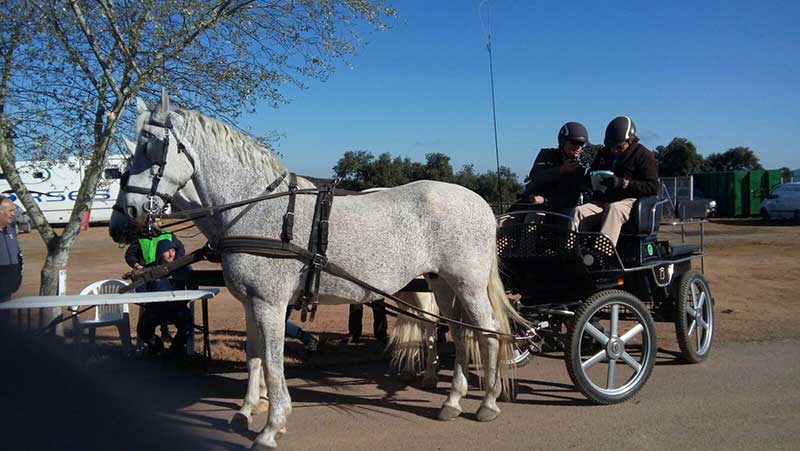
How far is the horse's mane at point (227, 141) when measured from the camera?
380cm

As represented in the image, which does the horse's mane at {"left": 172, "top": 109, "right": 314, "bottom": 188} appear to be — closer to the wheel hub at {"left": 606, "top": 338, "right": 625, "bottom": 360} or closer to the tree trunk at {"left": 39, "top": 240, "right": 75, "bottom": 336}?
the wheel hub at {"left": 606, "top": 338, "right": 625, "bottom": 360}

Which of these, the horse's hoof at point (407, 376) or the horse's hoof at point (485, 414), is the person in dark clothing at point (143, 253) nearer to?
the horse's hoof at point (407, 376)

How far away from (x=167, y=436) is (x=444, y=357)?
3455 mm

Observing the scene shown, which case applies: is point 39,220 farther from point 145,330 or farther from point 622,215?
point 622,215

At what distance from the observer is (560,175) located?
18.5 ft

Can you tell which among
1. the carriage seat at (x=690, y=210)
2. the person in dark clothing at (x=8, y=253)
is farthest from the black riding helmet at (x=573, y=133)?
the person in dark clothing at (x=8, y=253)

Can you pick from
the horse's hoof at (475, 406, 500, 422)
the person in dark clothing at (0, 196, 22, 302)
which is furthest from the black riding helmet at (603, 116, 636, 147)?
the person in dark clothing at (0, 196, 22, 302)

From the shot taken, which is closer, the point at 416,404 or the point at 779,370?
the point at 416,404

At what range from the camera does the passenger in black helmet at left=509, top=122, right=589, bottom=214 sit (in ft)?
18.1

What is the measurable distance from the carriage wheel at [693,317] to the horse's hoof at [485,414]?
89.8 inches

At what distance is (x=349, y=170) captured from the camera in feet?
48.8

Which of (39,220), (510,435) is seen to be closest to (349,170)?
(39,220)

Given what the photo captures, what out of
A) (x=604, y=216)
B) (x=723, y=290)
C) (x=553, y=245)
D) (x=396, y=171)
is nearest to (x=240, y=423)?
(x=553, y=245)

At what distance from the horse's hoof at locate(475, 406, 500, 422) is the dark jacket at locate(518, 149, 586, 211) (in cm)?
210
